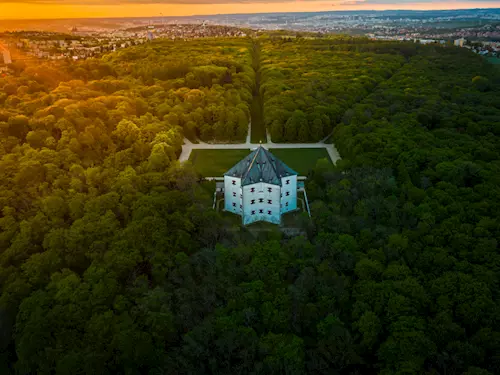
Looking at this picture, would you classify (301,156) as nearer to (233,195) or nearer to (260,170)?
(233,195)

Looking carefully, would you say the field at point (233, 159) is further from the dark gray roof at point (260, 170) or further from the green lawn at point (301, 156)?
the dark gray roof at point (260, 170)

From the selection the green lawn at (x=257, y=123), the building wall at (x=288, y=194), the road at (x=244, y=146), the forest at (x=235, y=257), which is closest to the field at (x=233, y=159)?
the road at (x=244, y=146)

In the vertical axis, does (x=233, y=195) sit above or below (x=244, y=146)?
above

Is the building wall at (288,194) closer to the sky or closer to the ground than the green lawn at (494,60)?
closer to the sky

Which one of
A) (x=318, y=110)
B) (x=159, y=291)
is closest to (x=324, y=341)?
(x=159, y=291)

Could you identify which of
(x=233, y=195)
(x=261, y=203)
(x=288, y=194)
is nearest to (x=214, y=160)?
(x=233, y=195)

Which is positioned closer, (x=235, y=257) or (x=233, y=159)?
(x=235, y=257)
